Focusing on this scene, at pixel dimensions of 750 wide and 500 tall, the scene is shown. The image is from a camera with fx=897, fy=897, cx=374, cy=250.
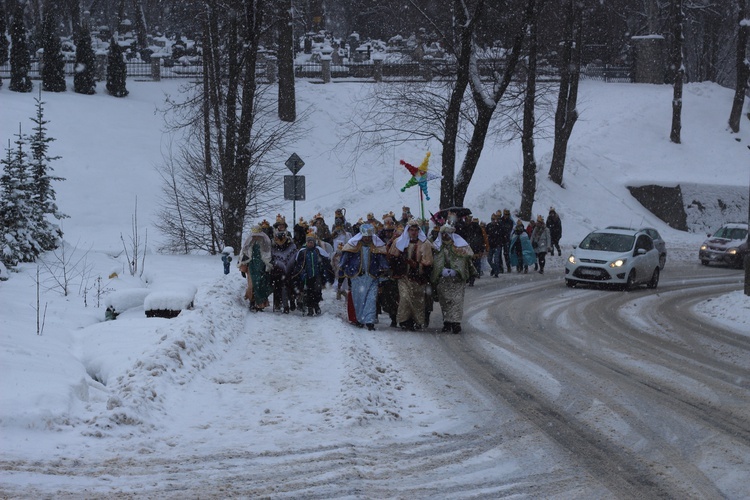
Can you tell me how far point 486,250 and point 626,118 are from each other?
25144mm

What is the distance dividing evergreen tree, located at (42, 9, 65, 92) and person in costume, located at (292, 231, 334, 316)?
91.5 ft

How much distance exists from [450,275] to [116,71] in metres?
30.4

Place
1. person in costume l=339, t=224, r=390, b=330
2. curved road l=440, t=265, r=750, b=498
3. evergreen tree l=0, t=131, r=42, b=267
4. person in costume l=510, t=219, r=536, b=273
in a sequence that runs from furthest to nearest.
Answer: person in costume l=510, t=219, r=536, b=273 < evergreen tree l=0, t=131, r=42, b=267 < person in costume l=339, t=224, r=390, b=330 < curved road l=440, t=265, r=750, b=498

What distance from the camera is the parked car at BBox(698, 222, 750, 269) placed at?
102ft

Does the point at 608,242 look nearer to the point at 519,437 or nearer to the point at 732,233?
the point at 732,233

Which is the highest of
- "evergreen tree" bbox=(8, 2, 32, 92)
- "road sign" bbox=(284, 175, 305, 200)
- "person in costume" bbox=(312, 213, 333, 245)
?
"evergreen tree" bbox=(8, 2, 32, 92)

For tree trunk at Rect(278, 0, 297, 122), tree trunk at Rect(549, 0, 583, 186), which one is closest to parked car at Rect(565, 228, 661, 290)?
tree trunk at Rect(549, 0, 583, 186)

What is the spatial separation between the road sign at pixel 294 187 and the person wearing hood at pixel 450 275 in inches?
270

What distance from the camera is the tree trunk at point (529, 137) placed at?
31.8m

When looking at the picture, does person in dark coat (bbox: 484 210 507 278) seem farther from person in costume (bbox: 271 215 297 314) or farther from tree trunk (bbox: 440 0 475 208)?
person in costume (bbox: 271 215 297 314)

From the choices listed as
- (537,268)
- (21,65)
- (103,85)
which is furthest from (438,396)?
(103,85)

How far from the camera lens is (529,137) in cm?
3244

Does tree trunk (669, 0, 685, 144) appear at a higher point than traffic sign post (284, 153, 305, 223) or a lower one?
higher

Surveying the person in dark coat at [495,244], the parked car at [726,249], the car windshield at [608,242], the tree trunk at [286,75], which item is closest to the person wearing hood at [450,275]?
the car windshield at [608,242]
